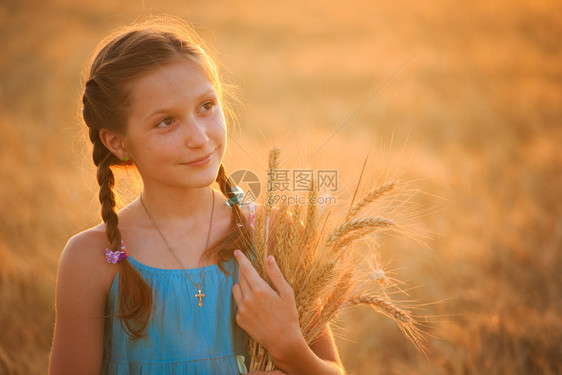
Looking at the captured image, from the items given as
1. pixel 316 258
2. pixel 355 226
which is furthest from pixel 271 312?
pixel 355 226

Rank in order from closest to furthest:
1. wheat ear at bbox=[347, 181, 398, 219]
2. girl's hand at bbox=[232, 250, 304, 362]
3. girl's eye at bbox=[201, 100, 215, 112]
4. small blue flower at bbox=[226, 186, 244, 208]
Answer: girl's hand at bbox=[232, 250, 304, 362] → wheat ear at bbox=[347, 181, 398, 219] → girl's eye at bbox=[201, 100, 215, 112] → small blue flower at bbox=[226, 186, 244, 208]

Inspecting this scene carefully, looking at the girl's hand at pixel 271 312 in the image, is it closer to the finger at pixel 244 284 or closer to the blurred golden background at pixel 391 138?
the finger at pixel 244 284

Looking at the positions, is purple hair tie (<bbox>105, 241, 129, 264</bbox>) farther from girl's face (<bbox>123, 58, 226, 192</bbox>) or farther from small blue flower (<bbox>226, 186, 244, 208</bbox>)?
small blue flower (<bbox>226, 186, 244, 208</bbox>)

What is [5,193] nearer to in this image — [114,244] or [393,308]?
[114,244]

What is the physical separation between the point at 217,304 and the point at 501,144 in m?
5.16

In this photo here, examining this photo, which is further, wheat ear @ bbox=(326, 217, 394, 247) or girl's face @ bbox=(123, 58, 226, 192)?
girl's face @ bbox=(123, 58, 226, 192)

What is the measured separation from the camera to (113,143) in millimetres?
1803

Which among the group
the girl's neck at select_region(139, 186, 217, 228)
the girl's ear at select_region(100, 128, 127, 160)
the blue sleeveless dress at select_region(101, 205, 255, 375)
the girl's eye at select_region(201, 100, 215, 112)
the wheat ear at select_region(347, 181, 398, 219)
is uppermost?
the girl's eye at select_region(201, 100, 215, 112)

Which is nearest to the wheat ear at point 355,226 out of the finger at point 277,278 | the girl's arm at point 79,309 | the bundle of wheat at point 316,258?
the bundle of wheat at point 316,258

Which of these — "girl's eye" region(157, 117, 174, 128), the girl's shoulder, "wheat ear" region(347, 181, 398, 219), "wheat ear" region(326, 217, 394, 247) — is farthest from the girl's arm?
"wheat ear" region(347, 181, 398, 219)

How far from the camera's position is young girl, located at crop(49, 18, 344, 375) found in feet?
5.40

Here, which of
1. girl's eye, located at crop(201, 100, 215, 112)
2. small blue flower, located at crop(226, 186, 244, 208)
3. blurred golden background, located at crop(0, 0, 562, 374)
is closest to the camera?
girl's eye, located at crop(201, 100, 215, 112)

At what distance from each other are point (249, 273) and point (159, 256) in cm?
39

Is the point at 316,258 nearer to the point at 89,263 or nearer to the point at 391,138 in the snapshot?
the point at 89,263
